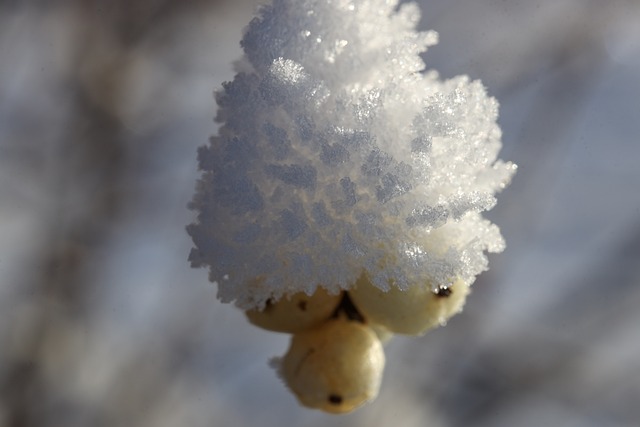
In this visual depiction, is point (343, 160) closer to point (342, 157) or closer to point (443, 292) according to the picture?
point (342, 157)

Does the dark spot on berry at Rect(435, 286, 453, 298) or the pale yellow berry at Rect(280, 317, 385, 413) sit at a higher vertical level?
the dark spot on berry at Rect(435, 286, 453, 298)

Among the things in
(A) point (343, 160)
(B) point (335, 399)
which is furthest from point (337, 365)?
(A) point (343, 160)

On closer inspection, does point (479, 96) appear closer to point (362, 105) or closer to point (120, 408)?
point (362, 105)

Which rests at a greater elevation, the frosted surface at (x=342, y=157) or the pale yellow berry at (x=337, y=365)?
the frosted surface at (x=342, y=157)

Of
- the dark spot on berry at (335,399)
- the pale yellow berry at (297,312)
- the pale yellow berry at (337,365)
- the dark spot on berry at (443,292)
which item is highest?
the dark spot on berry at (443,292)

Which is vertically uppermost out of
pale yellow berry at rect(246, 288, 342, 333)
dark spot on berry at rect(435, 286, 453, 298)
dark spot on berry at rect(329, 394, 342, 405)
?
dark spot on berry at rect(435, 286, 453, 298)
